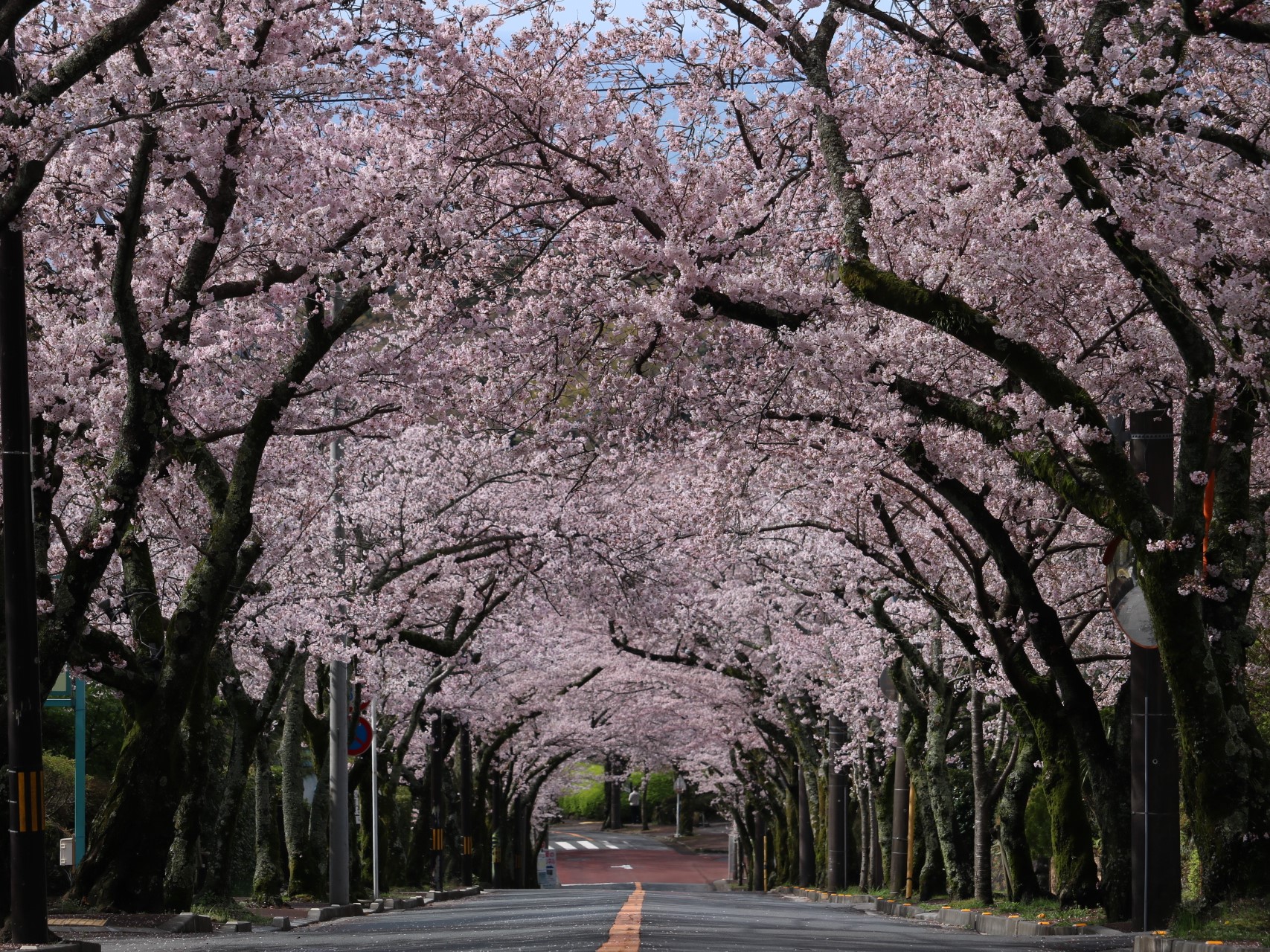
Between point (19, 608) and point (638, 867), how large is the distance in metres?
67.0

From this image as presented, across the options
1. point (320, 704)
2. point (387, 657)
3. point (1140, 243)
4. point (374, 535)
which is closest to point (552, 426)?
point (1140, 243)

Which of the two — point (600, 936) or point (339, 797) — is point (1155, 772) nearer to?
point (600, 936)

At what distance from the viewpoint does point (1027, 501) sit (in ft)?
64.9

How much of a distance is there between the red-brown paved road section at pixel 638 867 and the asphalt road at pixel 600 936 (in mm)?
42493

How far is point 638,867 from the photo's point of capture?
244 feet

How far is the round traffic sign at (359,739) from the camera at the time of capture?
24.2 m

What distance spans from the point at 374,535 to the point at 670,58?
1445cm

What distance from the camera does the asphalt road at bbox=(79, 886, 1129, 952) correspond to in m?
13.0

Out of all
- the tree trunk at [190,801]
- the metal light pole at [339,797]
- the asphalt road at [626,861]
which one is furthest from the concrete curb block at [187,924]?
the asphalt road at [626,861]

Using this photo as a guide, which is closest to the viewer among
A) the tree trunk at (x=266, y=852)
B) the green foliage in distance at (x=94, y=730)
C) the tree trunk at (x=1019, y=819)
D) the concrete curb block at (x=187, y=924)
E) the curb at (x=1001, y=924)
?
the curb at (x=1001, y=924)

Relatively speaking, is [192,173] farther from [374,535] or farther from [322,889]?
[322,889]

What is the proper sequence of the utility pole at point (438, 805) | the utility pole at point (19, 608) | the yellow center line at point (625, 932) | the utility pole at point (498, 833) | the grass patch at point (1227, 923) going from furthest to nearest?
the utility pole at point (498, 833) → the utility pole at point (438, 805) → the yellow center line at point (625, 932) → the grass patch at point (1227, 923) → the utility pole at point (19, 608)

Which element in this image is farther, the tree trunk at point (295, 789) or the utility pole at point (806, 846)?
the utility pole at point (806, 846)

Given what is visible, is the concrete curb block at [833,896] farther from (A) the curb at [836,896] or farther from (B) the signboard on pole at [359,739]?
(B) the signboard on pole at [359,739]
